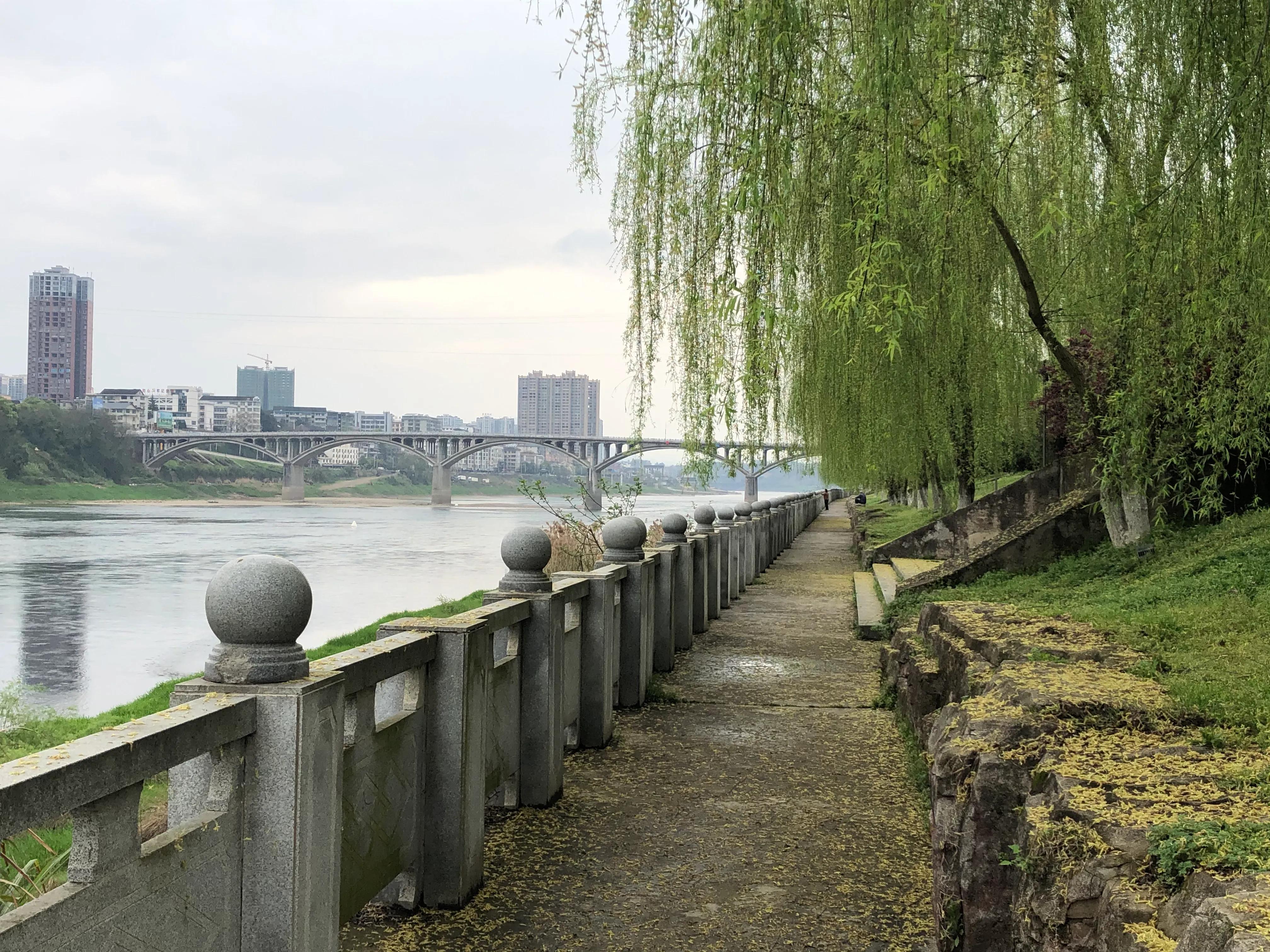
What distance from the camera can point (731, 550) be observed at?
1599cm

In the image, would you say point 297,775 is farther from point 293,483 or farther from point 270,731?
point 293,483

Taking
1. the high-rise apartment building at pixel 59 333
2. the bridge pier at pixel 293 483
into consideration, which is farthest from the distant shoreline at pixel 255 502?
the high-rise apartment building at pixel 59 333

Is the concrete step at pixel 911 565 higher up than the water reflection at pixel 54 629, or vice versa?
the concrete step at pixel 911 565

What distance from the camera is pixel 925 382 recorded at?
11.8 meters

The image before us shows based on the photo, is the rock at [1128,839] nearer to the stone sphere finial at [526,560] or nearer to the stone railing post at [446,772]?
the stone railing post at [446,772]

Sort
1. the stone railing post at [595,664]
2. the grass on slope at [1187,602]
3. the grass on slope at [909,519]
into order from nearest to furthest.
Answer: the grass on slope at [1187,602]
the stone railing post at [595,664]
the grass on slope at [909,519]

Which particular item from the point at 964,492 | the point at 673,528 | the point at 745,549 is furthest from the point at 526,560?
the point at 964,492

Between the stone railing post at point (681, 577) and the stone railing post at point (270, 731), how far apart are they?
801cm

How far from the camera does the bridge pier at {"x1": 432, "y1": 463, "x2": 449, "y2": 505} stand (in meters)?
75.4

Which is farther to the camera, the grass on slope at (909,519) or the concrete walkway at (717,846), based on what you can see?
the grass on slope at (909,519)

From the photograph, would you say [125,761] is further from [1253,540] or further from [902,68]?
[1253,540]

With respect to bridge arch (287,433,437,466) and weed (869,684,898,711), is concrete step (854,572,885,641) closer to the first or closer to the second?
weed (869,684,898,711)

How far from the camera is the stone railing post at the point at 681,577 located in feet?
36.9

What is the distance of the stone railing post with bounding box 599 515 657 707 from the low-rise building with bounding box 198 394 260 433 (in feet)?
459
